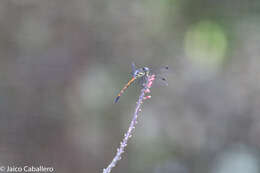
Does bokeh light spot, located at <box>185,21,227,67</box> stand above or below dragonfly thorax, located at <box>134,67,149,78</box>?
below

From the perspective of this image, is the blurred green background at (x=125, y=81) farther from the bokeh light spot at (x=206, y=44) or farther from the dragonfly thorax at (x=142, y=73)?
the dragonfly thorax at (x=142, y=73)

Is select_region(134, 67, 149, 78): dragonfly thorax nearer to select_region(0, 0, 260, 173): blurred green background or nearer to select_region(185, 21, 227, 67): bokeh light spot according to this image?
select_region(0, 0, 260, 173): blurred green background

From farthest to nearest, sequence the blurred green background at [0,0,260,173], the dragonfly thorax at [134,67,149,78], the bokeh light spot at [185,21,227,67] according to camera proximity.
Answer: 1. the bokeh light spot at [185,21,227,67]
2. the blurred green background at [0,0,260,173]
3. the dragonfly thorax at [134,67,149,78]

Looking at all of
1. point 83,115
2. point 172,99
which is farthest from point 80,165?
point 172,99

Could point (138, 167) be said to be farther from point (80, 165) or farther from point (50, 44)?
point (50, 44)

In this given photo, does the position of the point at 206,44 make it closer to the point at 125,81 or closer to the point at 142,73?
the point at 125,81

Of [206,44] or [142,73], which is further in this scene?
[206,44]

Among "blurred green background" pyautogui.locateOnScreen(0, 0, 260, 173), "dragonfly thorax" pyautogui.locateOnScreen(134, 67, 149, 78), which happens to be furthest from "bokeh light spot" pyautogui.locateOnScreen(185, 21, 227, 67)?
A: "dragonfly thorax" pyautogui.locateOnScreen(134, 67, 149, 78)

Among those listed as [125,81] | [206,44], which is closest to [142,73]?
[125,81]

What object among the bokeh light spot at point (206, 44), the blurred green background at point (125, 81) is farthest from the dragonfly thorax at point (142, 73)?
the bokeh light spot at point (206, 44)
